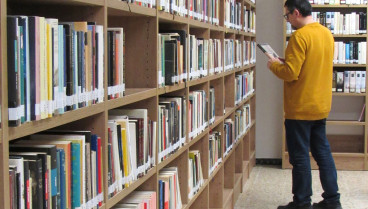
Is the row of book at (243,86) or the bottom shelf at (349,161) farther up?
the row of book at (243,86)

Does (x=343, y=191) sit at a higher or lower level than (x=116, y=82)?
lower

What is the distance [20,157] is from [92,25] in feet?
1.77

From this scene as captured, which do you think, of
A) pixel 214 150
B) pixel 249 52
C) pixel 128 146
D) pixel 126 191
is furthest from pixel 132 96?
pixel 249 52

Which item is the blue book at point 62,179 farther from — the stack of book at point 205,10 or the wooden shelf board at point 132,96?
A: the stack of book at point 205,10

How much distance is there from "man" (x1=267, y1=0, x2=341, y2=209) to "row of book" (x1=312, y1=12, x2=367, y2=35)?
7.14 ft

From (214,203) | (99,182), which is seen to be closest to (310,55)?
(214,203)

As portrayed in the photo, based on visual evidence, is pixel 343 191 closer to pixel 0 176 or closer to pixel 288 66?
pixel 288 66

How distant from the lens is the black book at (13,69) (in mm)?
1306

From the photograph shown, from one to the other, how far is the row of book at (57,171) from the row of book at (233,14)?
2971 mm

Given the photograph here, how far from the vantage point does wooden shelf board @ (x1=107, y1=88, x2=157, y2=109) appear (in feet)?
6.63

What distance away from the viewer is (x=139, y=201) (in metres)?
2.40

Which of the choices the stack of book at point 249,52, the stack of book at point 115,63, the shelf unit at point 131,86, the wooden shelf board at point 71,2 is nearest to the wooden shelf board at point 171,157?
the shelf unit at point 131,86

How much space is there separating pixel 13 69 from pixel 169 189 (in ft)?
5.52

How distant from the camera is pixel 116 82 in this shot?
2.08m
